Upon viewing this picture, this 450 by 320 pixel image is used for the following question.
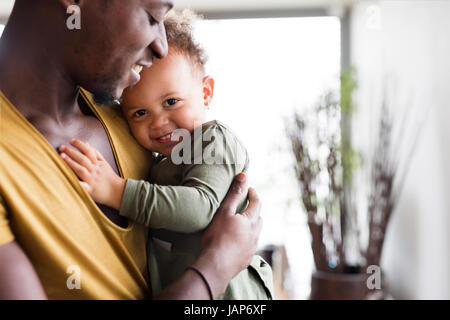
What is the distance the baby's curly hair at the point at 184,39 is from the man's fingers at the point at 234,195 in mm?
353

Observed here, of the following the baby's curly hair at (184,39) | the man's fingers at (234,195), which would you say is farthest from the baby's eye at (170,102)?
the man's fingers at (234,195)

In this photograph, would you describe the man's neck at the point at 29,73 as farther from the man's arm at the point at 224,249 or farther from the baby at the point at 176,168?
the man's arm at the point at 224,249

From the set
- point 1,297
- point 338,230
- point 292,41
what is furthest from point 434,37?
point 1,297

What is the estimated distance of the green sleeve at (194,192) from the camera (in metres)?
0.96

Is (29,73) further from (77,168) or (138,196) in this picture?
(138,196)

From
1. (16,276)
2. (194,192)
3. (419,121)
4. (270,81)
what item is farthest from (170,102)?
(270,81)

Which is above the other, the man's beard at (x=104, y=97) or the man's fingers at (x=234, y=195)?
the man's beard at (x=104, y=97)

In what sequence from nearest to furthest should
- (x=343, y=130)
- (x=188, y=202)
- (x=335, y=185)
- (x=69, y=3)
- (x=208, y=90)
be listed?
(x=69, y=3) < (x=188, y=202) < (x=208, y=90) < (x=335, y=185) < (x=343, y=130)

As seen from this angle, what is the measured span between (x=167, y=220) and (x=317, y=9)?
399cm

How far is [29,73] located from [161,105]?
1.08 feet

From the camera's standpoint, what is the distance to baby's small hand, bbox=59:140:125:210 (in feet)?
2.98

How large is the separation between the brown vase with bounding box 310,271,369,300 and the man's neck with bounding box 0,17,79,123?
101 inches

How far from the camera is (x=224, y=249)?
987 millimetres

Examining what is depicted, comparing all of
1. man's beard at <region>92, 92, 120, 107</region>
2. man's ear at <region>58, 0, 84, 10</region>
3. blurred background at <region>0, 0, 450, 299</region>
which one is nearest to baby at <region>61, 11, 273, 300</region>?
man's beard at <region>92, 92, 120, 107</region>
